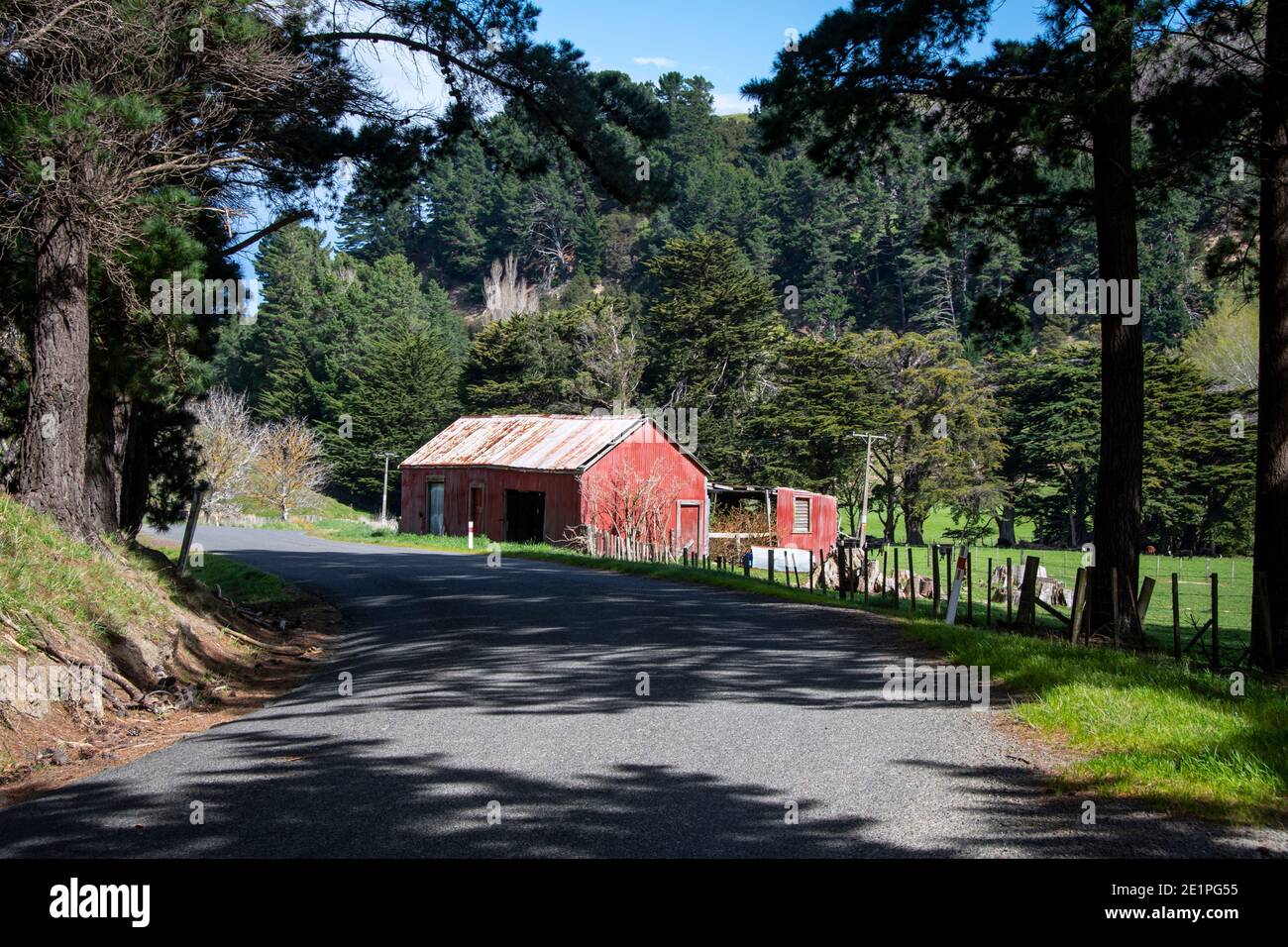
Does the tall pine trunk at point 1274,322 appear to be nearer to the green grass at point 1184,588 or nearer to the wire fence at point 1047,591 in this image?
the wire fence at point 1047,591

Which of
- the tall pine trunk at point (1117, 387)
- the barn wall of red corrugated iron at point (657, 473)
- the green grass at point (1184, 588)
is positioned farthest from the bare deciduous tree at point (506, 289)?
the tall pine trunk at point (1117, 387)

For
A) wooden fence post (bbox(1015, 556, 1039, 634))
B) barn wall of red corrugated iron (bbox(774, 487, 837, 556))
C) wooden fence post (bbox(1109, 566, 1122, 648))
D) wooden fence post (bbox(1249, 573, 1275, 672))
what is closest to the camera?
wooden fence post (bbox(1249, 573, 1275, 672))

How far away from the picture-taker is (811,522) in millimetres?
48156

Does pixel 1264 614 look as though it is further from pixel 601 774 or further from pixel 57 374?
pixel 57 374

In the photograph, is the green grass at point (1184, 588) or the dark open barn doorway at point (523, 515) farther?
the dark open barn doorway at point (523, 515)

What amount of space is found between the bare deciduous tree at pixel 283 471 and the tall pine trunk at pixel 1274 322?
179 ft

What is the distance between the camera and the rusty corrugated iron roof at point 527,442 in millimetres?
39875

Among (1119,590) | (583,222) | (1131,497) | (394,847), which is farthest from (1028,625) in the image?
(583,222)

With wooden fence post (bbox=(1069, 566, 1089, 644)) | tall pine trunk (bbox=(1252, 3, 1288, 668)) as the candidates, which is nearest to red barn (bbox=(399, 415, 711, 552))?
wooden fence post (bbox=(1069, 566, 1089, 644))

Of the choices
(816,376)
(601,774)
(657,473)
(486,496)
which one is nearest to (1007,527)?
(816,376)

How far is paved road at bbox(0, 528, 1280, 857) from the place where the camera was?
503 centimetres

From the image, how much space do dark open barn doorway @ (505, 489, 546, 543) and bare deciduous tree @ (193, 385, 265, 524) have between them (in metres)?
16.5

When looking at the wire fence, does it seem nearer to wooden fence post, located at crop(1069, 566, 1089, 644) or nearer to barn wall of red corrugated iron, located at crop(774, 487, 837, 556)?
wooden fence post, located at crop(1069, 566, 1089, 644)

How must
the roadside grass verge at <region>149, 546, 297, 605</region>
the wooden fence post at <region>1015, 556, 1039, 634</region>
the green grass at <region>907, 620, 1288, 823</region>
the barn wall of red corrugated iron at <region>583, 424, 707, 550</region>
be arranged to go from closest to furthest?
the green grass at <region>907, 620, 1288, 823</region>
the wooden fence post at <region>1015, 556, 1039, 634</region>
the roadside grass verge at <region>149, 546, 297, 605</region>
the barn wall of red corrugated iron at <region>583, 424, 707, 550</region>
